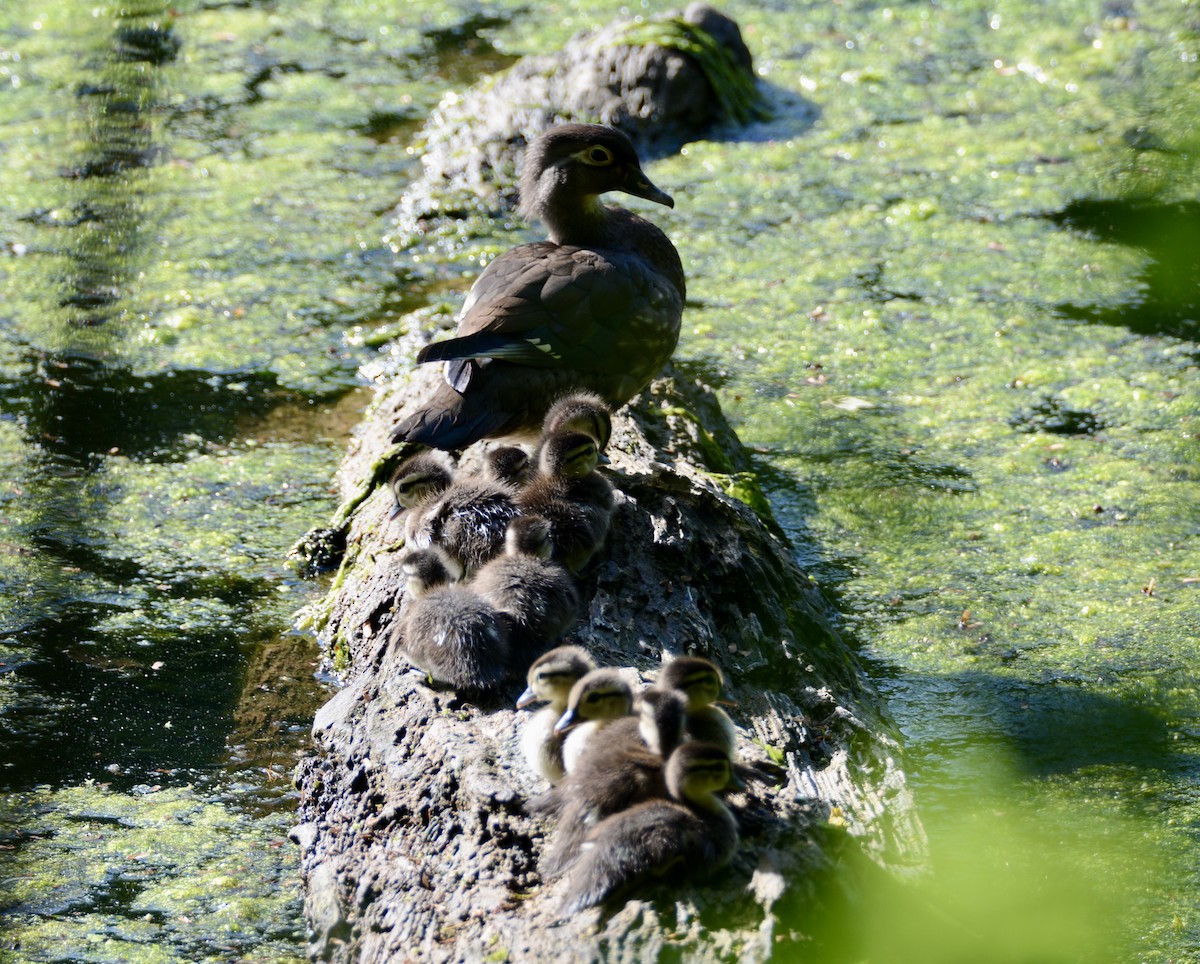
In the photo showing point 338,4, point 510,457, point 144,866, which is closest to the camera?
point 144,866

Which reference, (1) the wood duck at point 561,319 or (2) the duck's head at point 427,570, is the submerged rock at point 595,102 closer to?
(1) the wood duck at point 561,319

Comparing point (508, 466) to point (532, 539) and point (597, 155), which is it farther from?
point (597, 155)

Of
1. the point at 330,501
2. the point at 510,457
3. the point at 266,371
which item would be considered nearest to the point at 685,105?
the point at 266,371

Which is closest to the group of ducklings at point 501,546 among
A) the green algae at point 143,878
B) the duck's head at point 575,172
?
the green algae at point 143,878

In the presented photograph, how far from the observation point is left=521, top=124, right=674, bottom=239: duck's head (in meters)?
4.86

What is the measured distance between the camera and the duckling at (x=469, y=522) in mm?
3543

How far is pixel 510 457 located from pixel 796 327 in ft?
10.2

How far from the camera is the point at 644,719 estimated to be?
2613mm

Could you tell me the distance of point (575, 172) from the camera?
4.87 meters

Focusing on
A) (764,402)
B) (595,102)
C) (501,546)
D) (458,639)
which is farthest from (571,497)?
(595,102)

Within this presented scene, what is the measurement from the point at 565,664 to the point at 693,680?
31 cm

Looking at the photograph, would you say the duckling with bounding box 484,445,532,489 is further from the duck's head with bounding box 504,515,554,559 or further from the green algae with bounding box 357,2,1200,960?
the green algae with bounding box 357,2,1200,960

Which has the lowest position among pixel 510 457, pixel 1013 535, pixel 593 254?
pixel 1013 535

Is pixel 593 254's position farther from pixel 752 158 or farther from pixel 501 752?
pixel 752 158
